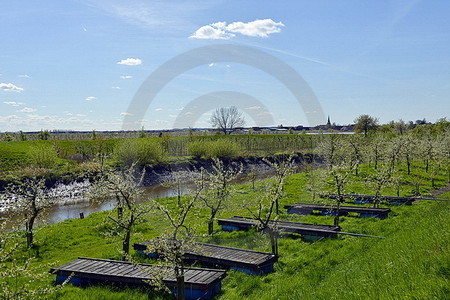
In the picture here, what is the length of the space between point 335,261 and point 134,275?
25.7ft

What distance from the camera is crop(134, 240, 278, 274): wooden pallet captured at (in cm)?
1298

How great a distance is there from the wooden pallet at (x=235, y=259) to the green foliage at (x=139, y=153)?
153 feet

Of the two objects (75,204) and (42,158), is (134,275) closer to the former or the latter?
(75,204)

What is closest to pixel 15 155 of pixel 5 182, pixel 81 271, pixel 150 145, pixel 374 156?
pixel 5 182

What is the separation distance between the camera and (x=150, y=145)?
199ft

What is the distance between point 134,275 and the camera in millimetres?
12344

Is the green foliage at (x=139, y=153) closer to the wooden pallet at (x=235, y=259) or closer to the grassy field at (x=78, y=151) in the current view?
the grassy field at (x=78, y=151)

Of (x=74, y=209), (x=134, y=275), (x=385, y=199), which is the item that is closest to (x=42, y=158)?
(x=74, y=209)

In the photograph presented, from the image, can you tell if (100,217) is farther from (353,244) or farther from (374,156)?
(374,156)

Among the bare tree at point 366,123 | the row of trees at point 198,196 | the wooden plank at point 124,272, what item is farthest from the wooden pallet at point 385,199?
the bare tree at point 366,123

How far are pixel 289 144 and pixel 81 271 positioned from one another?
81.6 metres

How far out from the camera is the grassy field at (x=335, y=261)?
25.0 ft

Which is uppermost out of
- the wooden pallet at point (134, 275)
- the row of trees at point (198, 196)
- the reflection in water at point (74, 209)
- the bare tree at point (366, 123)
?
the bare tree at point (366, 123)

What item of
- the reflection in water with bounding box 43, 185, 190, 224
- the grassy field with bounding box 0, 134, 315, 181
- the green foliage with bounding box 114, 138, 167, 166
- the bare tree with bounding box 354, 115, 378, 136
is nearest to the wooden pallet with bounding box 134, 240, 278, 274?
the reflection in water with bounding box 43, 185, 190, 224
